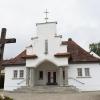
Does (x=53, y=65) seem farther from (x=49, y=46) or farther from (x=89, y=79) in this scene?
(x=89, y=79)

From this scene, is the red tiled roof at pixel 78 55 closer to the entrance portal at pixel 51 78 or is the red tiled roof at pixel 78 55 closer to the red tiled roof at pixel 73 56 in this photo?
the red tiled roof at pixel 73 56

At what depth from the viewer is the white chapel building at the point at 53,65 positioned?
100ft

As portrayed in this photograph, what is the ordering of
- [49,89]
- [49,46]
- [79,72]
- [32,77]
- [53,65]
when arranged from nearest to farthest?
[49,89]
[32,77]
[49,46]
[79,72]
[53,65]

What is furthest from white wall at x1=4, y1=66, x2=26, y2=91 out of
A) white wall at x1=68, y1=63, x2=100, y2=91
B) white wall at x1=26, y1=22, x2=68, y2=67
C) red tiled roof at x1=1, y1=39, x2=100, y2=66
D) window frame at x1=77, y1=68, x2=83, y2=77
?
window frame at x1=77, y1=68, x2=83, y2=77

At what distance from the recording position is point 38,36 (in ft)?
105

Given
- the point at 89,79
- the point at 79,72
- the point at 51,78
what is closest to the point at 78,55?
the point at 79,72

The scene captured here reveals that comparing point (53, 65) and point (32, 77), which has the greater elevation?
point (53, 65)

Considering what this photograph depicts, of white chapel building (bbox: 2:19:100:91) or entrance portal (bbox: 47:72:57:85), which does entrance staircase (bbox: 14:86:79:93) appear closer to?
white chapel building (bbox: 2:19:100:91)

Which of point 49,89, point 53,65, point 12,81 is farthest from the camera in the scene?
point 12,81

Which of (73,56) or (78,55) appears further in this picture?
(78,55)

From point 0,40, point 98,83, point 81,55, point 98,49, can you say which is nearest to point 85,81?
point 98,83

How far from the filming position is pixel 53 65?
32.8 meters

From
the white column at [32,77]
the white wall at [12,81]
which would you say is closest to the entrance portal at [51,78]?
the white column at [32,77]

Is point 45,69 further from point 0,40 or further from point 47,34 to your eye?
point 0,40
